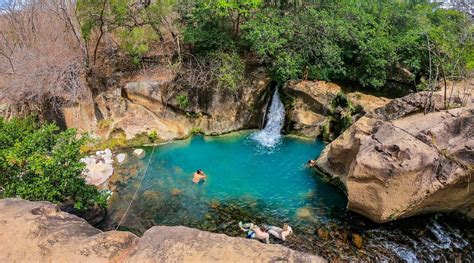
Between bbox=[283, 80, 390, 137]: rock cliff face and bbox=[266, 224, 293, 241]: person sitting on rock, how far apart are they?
7.96m

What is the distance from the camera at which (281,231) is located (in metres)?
10.6

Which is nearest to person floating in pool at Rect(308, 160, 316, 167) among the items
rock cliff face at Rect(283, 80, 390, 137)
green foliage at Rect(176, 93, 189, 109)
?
rock cliff face at Rect(283, 80, 390, 137)

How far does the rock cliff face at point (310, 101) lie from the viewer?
17547 millimetres

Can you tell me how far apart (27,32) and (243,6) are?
1198cm

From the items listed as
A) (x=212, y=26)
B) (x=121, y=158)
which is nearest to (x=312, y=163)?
(x=121, y=158)

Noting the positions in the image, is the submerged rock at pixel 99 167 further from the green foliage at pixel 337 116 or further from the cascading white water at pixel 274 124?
the green foliage at pixel 337 116

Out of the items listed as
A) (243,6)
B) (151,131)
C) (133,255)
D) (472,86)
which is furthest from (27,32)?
(472,86)

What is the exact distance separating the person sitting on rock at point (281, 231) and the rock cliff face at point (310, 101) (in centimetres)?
796

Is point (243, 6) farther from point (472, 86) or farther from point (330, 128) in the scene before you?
point (472, 86)

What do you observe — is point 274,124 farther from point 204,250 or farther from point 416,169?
point 204,250

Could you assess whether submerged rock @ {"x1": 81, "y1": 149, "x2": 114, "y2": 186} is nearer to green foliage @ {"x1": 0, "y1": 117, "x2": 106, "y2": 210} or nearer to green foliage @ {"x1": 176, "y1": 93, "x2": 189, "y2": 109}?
green foliage @ {"x1": 0, "y1": 117, "x2": 106, "y2": 210}

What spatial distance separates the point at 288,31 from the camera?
58.8ft

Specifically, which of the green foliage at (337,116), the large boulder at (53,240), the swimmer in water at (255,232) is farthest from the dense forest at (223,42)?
the large boulder at (53,240)

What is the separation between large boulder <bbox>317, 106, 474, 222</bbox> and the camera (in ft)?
32.0
